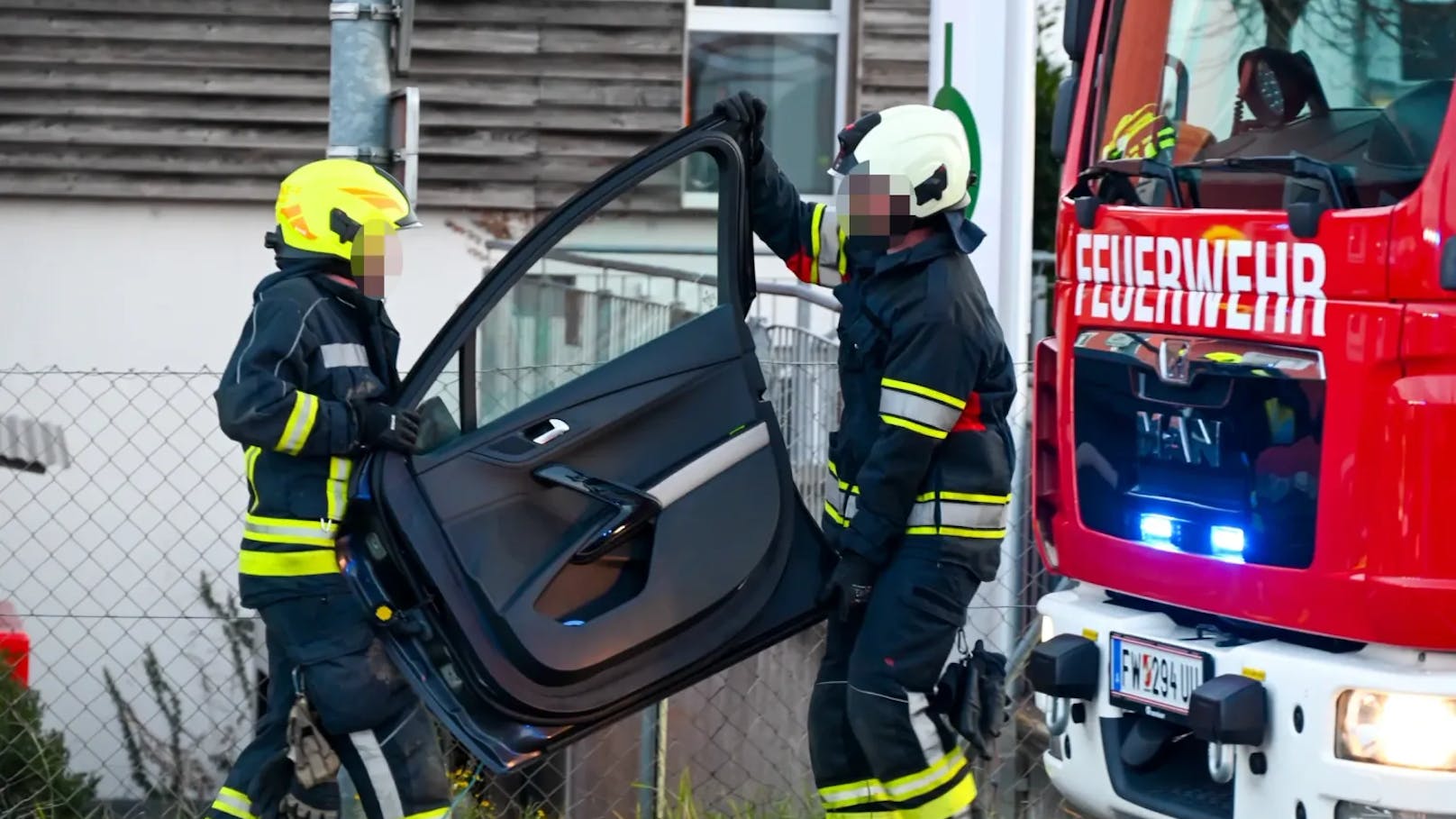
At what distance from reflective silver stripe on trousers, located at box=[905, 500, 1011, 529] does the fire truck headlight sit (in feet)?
2.82

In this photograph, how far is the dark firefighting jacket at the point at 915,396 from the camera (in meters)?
3.85

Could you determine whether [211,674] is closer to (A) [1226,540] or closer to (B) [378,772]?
(B) [378,772]

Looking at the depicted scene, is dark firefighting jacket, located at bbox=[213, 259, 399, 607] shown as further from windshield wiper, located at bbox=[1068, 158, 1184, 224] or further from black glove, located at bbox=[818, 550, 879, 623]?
windshield wiper, located at bbox=[1068, 158, 1184, 224]

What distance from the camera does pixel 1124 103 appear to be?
446 centimetres

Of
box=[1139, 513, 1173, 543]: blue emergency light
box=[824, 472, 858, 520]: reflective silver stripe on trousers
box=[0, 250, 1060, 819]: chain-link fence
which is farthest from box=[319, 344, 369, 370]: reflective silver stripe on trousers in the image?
box=[1139, 513, 1173, 543]: blue emergency light

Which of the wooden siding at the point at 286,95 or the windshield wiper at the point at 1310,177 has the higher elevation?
the wooden siding at the point at 286,95

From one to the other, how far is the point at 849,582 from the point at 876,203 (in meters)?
0.84

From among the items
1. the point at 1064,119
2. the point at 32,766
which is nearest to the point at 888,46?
the point at 1064,119

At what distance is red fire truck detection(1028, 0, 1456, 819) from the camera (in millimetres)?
3447

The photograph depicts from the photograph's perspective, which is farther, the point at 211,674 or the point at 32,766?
the point at 211,674

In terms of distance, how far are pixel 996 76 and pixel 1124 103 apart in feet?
2.93

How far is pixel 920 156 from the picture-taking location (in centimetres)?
393

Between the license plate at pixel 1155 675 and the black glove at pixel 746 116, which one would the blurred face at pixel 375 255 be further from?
the license plate at pixel 1155 675

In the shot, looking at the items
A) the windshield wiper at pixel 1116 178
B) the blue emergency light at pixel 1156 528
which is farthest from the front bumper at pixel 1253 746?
the windshield wiper at pixel 1116 178
